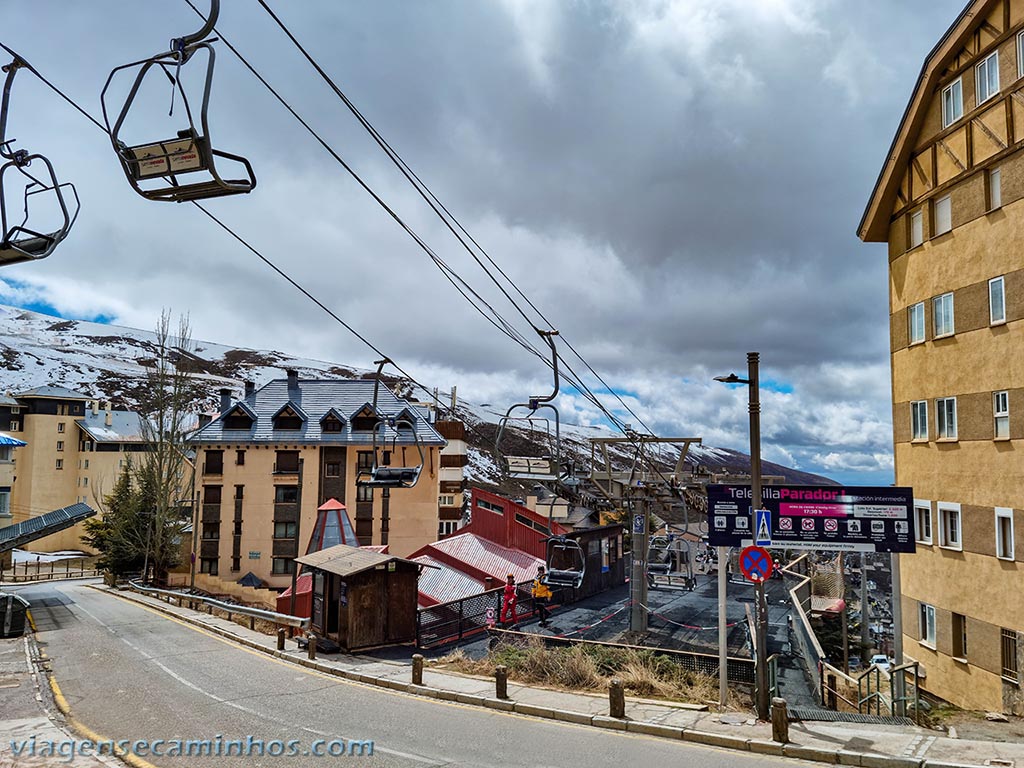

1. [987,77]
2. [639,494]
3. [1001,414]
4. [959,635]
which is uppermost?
[987,77]

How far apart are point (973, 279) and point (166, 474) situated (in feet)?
157

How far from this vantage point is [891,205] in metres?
26.4

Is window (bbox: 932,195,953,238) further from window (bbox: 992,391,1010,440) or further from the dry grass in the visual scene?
the dry grass

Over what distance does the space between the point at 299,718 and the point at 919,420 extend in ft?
72.5

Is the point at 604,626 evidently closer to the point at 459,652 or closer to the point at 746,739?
the point at 459,652

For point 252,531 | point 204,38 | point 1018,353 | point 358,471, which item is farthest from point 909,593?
point 252,531

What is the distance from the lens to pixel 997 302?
20.5 metres

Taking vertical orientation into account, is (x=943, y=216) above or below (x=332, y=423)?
above

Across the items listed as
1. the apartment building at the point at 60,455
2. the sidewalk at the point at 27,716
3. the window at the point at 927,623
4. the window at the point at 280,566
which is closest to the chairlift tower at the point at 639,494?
the window at the point at 927,623

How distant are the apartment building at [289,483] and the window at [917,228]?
104ft

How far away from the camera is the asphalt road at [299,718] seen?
1100cm

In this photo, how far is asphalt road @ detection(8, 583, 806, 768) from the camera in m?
11.0

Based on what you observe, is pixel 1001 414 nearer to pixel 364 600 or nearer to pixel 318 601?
pixel 364 600

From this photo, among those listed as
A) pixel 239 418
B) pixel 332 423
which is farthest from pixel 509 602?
pixel 239 418
